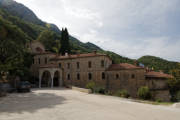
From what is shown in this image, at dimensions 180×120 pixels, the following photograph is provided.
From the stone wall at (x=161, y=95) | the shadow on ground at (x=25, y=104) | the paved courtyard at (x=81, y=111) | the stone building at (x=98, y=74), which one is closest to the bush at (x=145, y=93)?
the stone building at (x=98, y=74)

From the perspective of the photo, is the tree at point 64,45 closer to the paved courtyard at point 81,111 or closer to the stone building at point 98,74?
the stone building at point 98,74

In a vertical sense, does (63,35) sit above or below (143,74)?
above

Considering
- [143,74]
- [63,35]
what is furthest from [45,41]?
[143,74]

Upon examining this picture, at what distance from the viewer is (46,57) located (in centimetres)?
3319

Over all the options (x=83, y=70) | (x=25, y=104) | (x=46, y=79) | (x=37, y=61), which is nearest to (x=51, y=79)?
(x=46, y=79)

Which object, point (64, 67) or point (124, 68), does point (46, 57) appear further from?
point (124, 68)

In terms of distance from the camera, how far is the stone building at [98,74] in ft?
86.6

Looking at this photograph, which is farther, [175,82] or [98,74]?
[98,74]

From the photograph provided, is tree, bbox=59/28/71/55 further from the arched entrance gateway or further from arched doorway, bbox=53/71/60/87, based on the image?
arched doorway, bbox=53/71/60/87

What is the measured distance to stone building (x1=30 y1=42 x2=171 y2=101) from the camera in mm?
26391

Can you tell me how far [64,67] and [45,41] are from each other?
94.8 feet

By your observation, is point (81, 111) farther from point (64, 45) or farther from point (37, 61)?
point (64, 45)

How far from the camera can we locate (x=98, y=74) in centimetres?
2919

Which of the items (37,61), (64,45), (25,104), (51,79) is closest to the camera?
(25,104)
